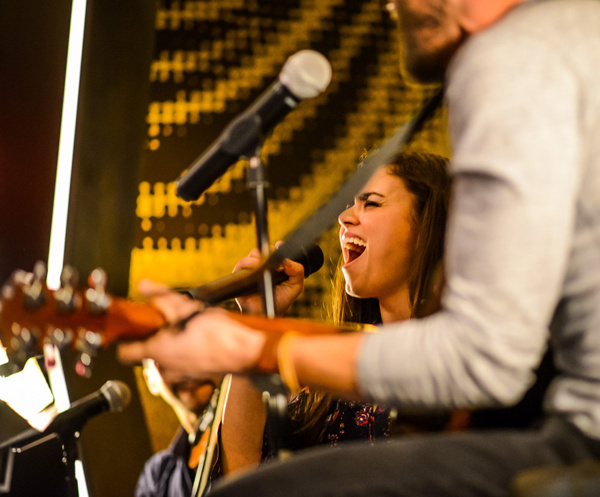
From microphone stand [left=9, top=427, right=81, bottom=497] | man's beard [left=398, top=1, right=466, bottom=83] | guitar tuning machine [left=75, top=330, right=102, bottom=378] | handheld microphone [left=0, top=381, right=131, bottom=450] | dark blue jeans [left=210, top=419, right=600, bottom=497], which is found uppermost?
man's beard [left=398, top=1, right=466, bottom=83]

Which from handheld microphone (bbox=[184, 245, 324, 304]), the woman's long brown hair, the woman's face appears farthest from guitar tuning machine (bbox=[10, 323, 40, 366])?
the woman's face

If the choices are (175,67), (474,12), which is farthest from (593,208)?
(175,67)

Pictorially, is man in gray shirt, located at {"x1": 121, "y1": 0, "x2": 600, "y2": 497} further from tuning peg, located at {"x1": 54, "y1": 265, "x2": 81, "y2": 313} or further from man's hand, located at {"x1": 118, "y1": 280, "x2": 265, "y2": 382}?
tuning peg, located at {"x1": 54, "y1": 265, "x2": 81, "y2": 313}

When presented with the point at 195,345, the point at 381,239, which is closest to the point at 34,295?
the point at 195,345

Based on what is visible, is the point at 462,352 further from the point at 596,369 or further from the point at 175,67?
the point at 175,67

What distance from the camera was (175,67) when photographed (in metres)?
2.76

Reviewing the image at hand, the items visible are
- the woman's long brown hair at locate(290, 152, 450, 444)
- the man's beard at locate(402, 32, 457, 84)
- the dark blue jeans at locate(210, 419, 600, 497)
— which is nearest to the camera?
the dark blue jeans at locate(210, 419, 600, 497)

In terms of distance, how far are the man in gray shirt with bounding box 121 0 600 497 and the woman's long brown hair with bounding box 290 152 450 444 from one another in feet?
2.78

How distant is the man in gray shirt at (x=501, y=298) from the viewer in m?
0.68

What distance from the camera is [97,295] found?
0.85 m

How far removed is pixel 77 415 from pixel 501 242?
1.25m

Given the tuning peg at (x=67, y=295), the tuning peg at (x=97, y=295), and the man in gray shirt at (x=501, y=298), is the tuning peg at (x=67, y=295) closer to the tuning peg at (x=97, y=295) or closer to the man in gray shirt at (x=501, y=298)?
the tuning peg at (x=97, y=295)

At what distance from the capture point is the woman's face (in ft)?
6.03

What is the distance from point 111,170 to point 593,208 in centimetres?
212
